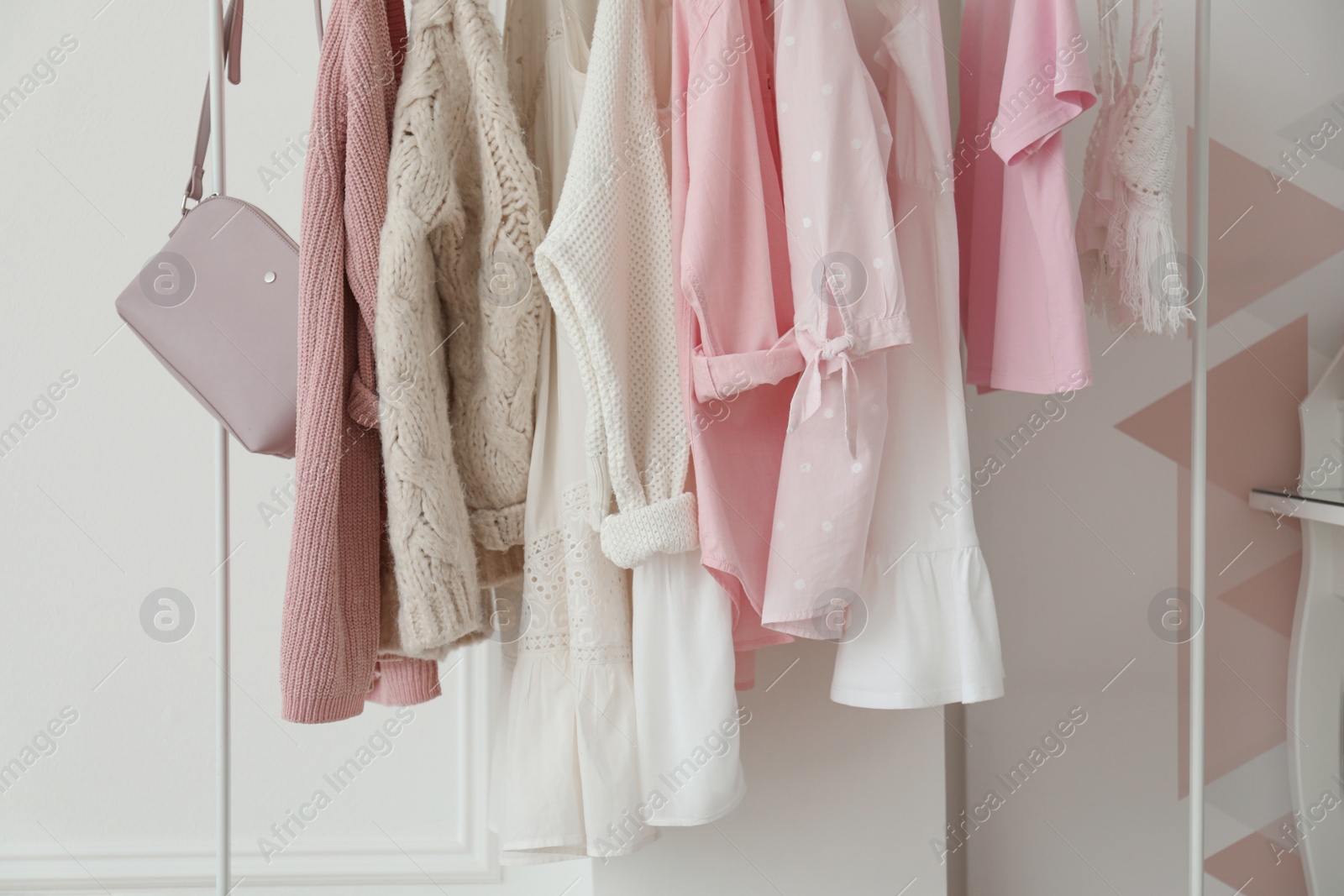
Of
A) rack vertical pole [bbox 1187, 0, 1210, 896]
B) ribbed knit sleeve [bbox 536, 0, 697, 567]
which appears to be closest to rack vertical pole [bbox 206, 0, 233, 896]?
ribbed knit sleeve [bbox 536, 0, 697, 567]

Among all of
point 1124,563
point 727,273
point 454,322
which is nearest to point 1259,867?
point 1124,563

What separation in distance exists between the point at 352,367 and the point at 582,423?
0.22 meters

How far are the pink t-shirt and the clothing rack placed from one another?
0.73 ft

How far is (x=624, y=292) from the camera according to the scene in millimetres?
787

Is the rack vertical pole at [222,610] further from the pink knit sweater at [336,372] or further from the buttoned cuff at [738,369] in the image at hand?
the buttoned cuff at [738,369]

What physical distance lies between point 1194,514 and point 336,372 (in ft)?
3.08

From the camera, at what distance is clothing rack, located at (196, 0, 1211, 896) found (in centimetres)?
85

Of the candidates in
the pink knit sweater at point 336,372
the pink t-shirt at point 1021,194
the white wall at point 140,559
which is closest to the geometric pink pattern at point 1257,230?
the pink t-shirt at point 1021,194

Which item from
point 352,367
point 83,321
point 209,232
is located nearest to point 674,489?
point 352,367

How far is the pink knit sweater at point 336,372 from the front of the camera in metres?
0.71

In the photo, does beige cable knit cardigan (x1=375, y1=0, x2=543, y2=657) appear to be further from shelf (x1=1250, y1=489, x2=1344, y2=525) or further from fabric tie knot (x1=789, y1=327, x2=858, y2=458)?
shelf (x1=1250, y1=489, x2=1344, y2=525)

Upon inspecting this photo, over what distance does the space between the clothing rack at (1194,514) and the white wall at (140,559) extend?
47cm

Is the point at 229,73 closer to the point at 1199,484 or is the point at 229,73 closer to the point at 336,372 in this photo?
the point at 336,372

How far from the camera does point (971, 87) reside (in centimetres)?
96
